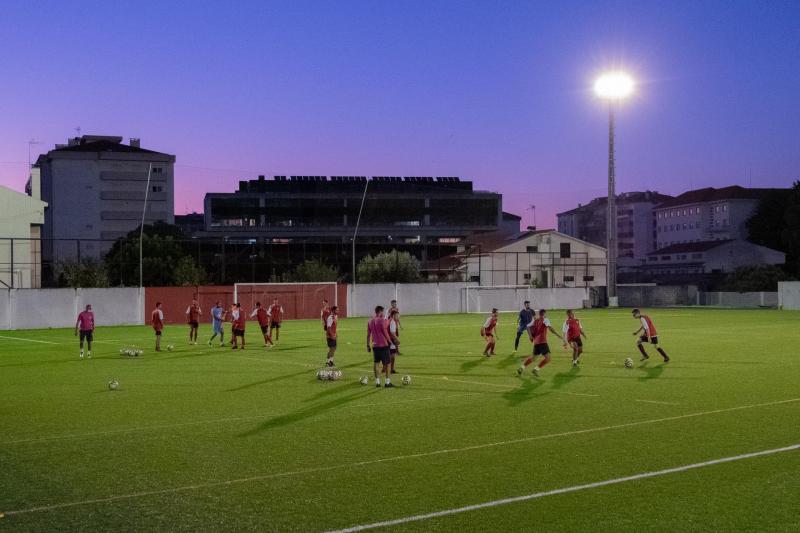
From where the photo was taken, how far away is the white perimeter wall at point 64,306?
52125 mm

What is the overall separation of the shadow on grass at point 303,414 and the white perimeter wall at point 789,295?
6277 centimetres

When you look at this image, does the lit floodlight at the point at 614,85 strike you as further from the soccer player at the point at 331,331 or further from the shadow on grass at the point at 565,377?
the soccer player at the point at 331,331

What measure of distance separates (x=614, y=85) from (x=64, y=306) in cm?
4165

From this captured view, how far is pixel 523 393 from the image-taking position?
2067 cm

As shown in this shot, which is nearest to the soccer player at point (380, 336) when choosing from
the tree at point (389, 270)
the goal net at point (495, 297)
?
the goal net at point (495, 297)

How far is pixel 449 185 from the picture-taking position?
14188cm

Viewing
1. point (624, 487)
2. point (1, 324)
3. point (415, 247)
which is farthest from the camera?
point (415, 247)

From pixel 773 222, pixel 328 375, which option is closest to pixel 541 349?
pixel 328 375

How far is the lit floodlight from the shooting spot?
214 feet

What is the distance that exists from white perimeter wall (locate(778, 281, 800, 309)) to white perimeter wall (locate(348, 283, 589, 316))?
53.3 ft

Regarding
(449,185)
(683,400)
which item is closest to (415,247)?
(449,185)

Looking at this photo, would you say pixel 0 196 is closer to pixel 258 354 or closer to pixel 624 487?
pixel 258 354

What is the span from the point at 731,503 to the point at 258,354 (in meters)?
24.3

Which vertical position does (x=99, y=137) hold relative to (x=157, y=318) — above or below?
above
